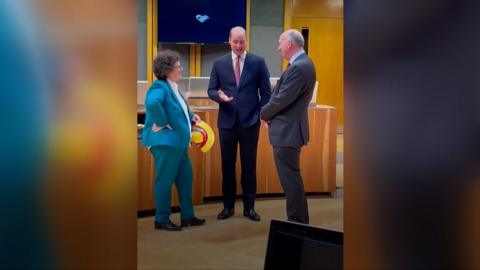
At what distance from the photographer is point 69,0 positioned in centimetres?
61

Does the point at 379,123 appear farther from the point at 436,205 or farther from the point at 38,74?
the point at 38,74

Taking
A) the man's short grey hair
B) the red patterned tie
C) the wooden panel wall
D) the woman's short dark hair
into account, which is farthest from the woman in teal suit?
A: the wooden panel wall

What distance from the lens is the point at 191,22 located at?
8219mm

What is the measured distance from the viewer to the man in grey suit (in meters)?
3.76

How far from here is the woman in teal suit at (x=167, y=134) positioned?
4.15 m

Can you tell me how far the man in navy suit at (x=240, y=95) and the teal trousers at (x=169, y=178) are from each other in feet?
1.26

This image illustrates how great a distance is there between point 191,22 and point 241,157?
3.85 m

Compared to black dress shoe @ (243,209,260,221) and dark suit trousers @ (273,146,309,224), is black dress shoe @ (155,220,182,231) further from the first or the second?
dark suit trousers @ (273,146,309,224)

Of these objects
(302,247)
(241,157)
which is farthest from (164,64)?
(302,247)

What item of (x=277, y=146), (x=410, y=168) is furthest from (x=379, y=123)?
(x=277, y=146)

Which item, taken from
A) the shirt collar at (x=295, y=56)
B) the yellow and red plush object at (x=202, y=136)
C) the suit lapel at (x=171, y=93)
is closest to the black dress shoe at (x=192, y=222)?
the yellow and red plush object at (x=202, y=136)

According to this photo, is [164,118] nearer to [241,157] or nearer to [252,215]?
[241,157]

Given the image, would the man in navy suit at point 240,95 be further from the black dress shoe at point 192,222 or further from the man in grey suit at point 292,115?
the man in grey suit at point 292,115

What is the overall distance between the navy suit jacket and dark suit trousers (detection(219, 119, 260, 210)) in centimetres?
6
